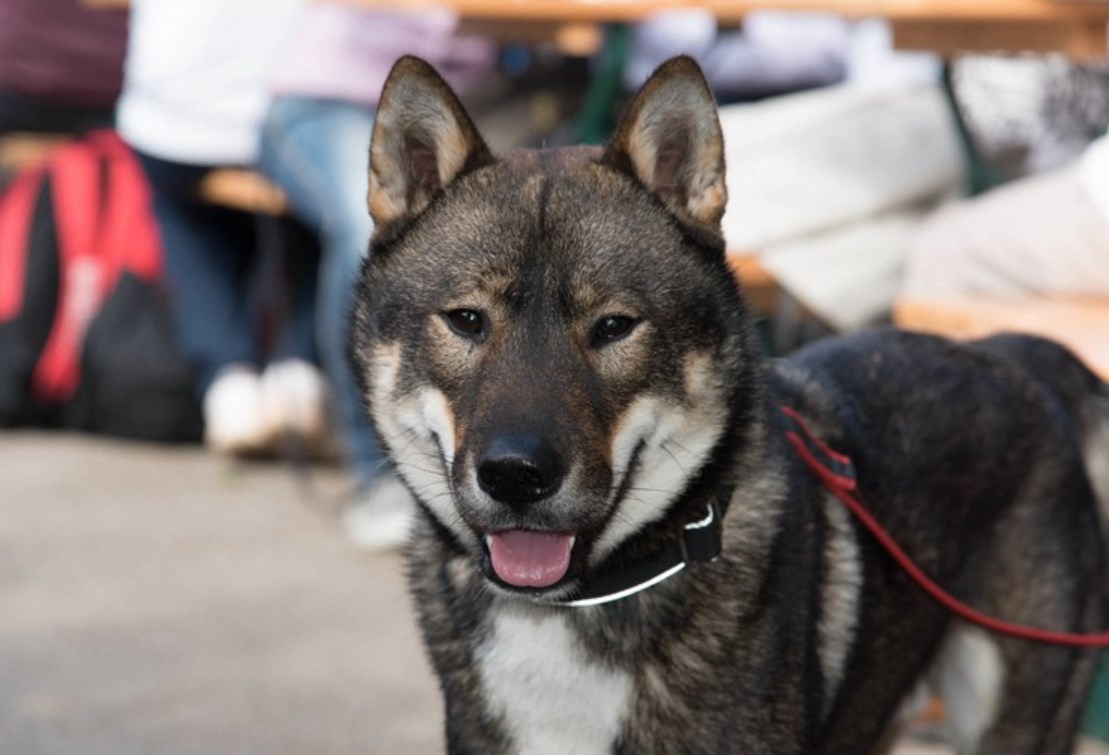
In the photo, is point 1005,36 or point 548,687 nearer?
point 548,687

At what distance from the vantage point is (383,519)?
558 cm

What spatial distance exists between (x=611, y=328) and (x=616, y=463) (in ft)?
0.67

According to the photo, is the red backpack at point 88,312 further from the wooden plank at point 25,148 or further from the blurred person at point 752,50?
the blurred person at point 752,50

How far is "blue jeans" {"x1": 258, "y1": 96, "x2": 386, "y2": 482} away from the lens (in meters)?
5.62

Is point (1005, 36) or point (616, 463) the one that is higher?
point (1005, 36)

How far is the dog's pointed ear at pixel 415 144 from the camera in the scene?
2.73 metres

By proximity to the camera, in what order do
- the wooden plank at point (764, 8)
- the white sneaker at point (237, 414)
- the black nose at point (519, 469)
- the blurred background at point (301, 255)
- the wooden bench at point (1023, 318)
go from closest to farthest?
the black nose at point (519, 469)
the wooden bench at point (1023, 318)
the blurred background at point (301, 255)
the wooden plank at point (764, 8)
the white sneaker at point (237, 414)

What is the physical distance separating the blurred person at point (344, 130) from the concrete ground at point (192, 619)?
209 millimetres

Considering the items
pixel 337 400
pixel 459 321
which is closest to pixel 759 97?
pixel 337 400

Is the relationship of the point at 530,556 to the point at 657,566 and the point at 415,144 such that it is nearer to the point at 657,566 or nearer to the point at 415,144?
the point at 657,566

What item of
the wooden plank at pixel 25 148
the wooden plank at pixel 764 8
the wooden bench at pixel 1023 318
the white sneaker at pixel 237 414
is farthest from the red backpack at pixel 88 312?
the wooden bench at pixel 1023 318

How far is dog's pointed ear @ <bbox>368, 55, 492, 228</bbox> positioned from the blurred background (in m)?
1.02

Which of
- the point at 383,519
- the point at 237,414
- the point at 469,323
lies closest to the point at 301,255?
the point at 237,414

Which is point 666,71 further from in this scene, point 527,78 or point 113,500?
point 113,500
